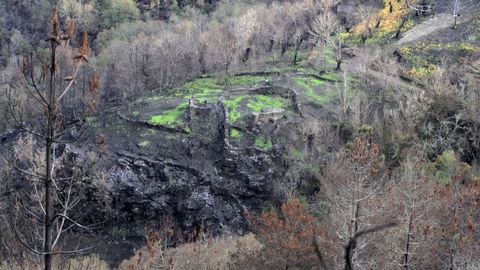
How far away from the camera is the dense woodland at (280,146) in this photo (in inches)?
770

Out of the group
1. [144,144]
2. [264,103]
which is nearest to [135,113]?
[144,144]

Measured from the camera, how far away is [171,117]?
36.9 metres

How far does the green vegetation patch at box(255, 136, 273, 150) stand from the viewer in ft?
112

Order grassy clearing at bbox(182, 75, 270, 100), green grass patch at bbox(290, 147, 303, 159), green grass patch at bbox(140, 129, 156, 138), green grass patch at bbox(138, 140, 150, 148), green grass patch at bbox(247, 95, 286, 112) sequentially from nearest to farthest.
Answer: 1. green grass patch at bbox(290, 147, 303, 159)
2. green grass patch at bbox(138, 140, 150, 148)
3. green grass patch at bbox(140, 129, 156, 138)
4. green grass patch at bbox(247, 95, 286, 112)
5. grassy clearing at bbox(182, 75, 270, 100)

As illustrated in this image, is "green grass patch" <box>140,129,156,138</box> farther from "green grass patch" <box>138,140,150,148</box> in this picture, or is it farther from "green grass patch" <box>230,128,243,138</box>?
"green grass patch" <box>230,128,243,138</box>

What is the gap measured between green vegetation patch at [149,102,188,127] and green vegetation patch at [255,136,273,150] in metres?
5.71

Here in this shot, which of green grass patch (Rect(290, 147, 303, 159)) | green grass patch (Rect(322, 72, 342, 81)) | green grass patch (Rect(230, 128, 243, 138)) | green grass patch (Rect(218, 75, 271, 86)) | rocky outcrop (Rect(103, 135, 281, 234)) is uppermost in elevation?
green grass patch (Rect(322, 72, 342, 81))

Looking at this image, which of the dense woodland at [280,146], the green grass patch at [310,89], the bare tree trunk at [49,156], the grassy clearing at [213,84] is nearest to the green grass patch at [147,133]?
the dense woodland at [280,146]

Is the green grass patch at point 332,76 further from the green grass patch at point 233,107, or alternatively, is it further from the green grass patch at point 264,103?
the green grass patch at point 233,107

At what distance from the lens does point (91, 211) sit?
32625 mm

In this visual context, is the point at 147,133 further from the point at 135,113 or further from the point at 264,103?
the point at 264,103

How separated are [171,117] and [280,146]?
8.34 meters

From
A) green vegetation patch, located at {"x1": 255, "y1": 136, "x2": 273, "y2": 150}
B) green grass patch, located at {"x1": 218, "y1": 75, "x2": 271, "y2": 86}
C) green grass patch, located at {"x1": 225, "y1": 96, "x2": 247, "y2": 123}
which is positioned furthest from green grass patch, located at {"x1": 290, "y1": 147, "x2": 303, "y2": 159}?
green grass patch, located at {"x1": 218, "y1": 75, "x2": 271, "y2": 86}

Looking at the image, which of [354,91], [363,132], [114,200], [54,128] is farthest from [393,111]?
[54,128]
